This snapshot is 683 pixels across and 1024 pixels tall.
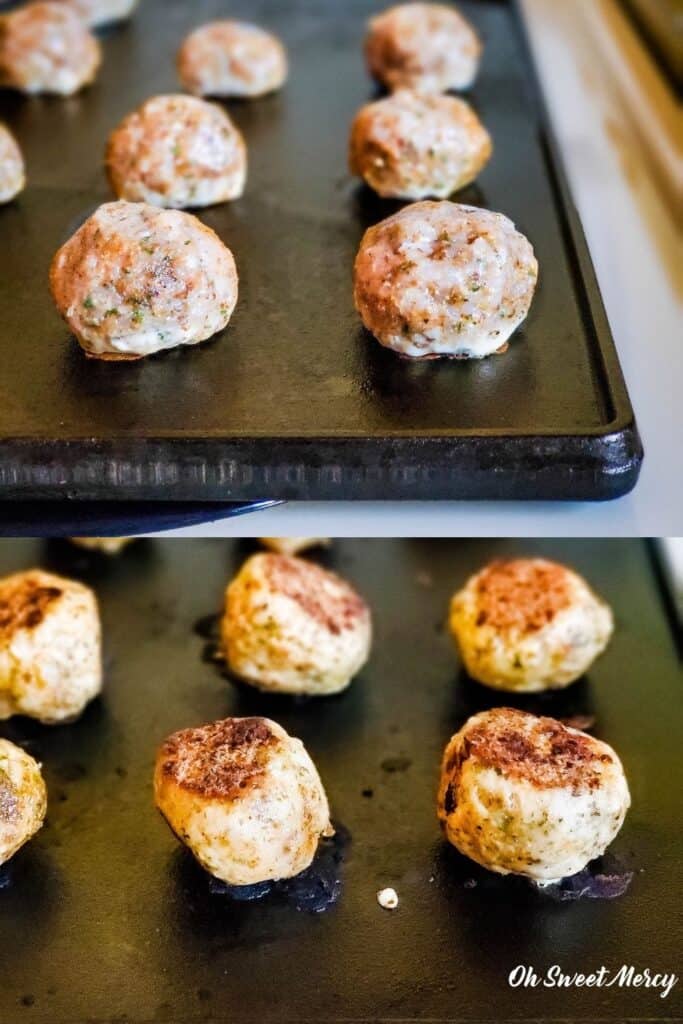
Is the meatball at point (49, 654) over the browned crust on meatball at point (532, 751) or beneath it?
beneath

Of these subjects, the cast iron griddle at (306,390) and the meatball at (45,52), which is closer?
the cast iron griddle at (306,390)

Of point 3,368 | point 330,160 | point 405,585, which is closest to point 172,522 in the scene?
point 3,368

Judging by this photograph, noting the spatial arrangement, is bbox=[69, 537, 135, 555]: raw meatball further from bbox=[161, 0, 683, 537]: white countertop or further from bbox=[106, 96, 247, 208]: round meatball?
bbox=[161, 0, 683, 537]: white countertop

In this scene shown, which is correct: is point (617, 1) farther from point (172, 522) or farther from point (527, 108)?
point (172, 522)

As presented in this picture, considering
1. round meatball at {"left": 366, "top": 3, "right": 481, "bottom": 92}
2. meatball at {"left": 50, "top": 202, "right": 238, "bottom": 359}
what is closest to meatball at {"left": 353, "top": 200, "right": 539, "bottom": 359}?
meatball at {"left": 50, "top": 202, "right": 238, "bottom": 359}

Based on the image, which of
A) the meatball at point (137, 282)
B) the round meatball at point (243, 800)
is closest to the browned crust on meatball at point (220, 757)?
the round meatball at point (243, 800)

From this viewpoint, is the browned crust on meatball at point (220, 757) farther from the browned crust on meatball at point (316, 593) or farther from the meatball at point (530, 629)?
the meatball at point (530, 629)

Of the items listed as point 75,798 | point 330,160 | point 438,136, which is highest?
point 438,136
